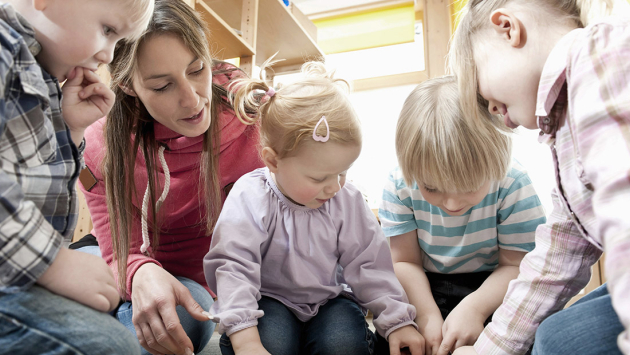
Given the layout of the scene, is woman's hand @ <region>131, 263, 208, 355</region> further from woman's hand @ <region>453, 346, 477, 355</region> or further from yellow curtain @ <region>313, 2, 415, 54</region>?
yellow curtain @ <region>313, 2, 415, 54</region>

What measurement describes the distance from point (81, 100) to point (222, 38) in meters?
1.29

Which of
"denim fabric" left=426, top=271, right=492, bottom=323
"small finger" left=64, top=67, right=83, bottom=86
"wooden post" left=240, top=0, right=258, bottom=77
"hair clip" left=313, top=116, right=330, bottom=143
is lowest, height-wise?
"denim fabric" left=426, top=271, right=492, bottom=323

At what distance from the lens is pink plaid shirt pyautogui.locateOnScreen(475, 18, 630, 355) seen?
0.42 meters

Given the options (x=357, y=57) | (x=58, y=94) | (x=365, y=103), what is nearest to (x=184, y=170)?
(x=58, y=94)

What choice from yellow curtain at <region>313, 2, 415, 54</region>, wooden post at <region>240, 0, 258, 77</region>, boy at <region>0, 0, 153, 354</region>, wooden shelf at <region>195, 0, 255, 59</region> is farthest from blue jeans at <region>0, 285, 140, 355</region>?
yellow curtain at <region>313, 2, 415, 54</region>

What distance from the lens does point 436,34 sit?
2.93 meters

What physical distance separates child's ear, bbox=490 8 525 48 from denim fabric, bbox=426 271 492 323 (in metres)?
0.62

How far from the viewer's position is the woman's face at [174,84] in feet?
3.15

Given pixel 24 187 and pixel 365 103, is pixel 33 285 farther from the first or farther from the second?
pixel 365 103

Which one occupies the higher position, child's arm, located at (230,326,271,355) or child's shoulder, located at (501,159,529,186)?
child's shoulder, located at (501,159,529,186)

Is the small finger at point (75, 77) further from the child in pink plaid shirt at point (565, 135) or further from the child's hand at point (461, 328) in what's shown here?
the child's hand at point (461, 328)

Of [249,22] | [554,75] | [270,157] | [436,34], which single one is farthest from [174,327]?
[436,34]

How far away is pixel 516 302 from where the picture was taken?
804 mm

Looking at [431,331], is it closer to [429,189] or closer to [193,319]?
[429,189]
